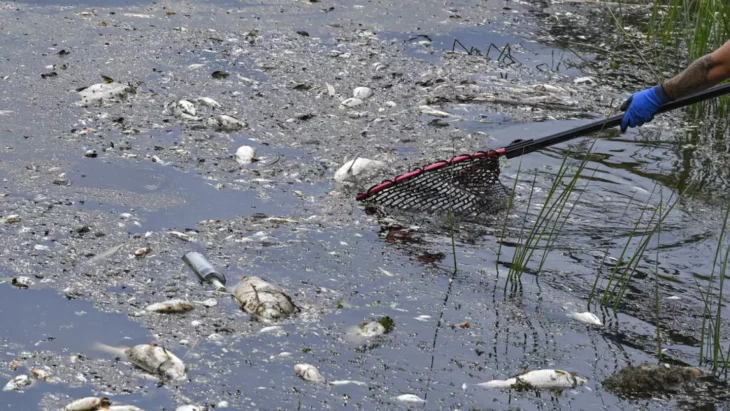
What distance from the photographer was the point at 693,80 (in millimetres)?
4867

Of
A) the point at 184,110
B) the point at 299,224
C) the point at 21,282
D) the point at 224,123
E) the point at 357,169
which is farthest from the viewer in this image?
the point at 184,110

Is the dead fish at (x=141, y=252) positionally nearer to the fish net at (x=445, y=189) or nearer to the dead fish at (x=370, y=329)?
the dead fish at (x=370, y=329)

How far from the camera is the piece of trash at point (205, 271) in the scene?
3.82 metres

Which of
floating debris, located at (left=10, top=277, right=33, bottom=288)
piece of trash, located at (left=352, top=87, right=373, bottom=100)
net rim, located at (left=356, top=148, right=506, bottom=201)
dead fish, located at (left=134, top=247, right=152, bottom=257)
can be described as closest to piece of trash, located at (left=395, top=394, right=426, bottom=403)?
dead fish, located at (left=134, top=247, right=152, bottom=257)

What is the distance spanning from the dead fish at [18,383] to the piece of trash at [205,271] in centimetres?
93

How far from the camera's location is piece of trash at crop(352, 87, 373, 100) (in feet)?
21.3

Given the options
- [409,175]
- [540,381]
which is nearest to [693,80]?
[409,175]

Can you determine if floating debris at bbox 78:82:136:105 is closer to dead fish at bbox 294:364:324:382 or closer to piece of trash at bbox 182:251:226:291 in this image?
piece of trash at bbox 182:251:226:291

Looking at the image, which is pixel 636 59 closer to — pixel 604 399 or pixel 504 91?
pixel 504 91

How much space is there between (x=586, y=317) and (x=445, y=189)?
1354mm

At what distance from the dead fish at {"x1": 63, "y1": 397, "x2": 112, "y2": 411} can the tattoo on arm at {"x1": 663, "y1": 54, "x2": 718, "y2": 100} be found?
138 inches

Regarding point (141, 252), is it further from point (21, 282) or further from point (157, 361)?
point (157, 361)

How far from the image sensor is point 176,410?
9.71 feet

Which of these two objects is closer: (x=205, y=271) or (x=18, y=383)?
(x=18, y=383)
